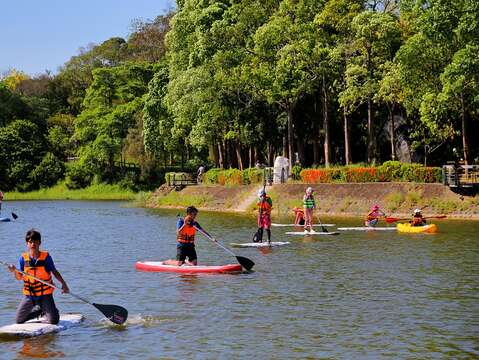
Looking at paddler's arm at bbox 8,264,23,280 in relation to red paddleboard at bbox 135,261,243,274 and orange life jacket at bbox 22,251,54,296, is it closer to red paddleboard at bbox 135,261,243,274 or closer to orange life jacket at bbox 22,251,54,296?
orange life jacket at bbox 22,251,54,296

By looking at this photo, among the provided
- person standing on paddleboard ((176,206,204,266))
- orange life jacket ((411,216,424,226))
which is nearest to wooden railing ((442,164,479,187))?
orange life jacket ((411,216,424,226))

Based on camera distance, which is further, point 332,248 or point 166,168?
point 166,168

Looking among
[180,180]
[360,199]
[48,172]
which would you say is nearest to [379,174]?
[360,199]

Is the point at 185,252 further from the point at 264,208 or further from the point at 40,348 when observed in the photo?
the point at 40,348

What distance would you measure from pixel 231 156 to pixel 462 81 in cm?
4248

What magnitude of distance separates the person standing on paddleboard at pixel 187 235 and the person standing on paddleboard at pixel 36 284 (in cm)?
786

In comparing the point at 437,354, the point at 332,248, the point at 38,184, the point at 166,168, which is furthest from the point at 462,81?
the point at 38,184

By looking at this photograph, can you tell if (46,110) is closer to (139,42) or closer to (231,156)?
(139,42)

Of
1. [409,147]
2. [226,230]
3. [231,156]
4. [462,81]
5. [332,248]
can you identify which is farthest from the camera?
[231,156]

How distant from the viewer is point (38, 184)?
367ft

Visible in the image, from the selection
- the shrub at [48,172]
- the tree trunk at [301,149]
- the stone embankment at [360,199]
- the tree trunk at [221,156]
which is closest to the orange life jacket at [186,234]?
the stone embankment at [360,199]

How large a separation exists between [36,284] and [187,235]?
8.92 meters

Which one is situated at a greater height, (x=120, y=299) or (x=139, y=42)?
(x=139, y=42)

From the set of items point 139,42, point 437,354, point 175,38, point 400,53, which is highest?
point 139,42
